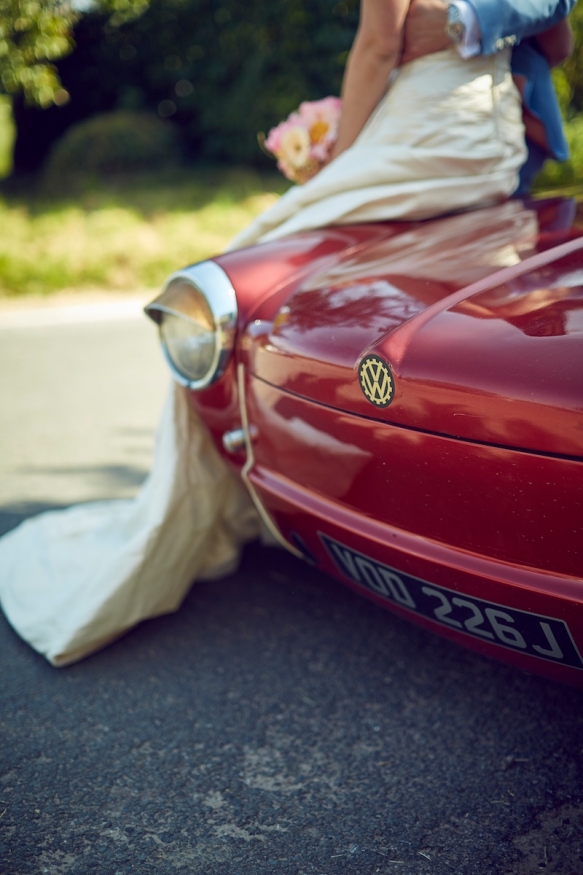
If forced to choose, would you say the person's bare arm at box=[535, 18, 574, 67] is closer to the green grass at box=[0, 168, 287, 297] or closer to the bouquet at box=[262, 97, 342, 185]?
the bouquet at box=[262, 97, 342, 185]

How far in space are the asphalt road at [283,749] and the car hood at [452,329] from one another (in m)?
0.75

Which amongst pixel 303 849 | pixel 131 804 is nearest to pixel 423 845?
pixel 303 849

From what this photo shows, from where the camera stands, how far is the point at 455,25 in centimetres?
212

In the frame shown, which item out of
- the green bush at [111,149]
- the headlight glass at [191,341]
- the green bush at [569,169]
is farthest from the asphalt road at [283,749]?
the green bush at [111,149]

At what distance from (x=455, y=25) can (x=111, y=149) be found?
9.77 metres

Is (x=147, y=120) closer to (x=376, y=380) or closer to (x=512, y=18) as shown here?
(x=512, y=18)

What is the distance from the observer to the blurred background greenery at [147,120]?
297 inches

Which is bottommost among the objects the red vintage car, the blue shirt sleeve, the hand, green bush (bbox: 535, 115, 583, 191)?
green bush (bbox: 535, 115, 583, 191)

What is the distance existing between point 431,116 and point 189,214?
6.96 meters

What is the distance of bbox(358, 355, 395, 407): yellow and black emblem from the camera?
1448 mm

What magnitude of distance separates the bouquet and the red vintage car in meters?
0.59

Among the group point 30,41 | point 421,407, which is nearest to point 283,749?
point 421,407

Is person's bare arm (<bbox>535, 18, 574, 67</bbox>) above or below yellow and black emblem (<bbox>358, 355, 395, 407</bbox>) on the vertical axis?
above

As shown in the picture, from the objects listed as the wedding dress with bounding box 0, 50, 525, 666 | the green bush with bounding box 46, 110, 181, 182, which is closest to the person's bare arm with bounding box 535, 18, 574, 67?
the wedding dress with bounding box 0, 50, 525, 666
